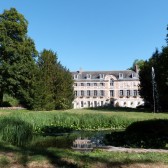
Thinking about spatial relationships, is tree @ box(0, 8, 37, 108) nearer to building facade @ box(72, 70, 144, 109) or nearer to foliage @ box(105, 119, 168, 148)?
foliage @ box(105, 119, 168, 148)

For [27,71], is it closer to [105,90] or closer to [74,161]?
[74,161]

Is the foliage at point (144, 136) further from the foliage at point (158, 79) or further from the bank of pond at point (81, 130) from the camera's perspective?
the foliage at point (158, 79)

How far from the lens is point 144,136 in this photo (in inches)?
645

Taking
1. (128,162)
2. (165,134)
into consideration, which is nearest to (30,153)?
(128,162)

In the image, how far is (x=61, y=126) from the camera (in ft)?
81.0

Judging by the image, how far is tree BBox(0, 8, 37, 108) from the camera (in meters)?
49.1

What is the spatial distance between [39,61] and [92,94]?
175 ft

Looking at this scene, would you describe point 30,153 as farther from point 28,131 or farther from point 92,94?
point 92,94

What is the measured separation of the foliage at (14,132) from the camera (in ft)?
49.1

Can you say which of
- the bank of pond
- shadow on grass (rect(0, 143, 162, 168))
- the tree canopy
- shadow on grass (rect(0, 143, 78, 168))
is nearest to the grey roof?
the tree canopy

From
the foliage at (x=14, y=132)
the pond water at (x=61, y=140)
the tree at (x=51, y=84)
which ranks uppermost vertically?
the tree at (x=51, y=84)

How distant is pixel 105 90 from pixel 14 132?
84548 millimetres

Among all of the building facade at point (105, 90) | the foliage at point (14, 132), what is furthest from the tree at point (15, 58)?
the building facade at point (105, 90)

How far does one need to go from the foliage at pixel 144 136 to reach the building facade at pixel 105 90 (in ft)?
265
